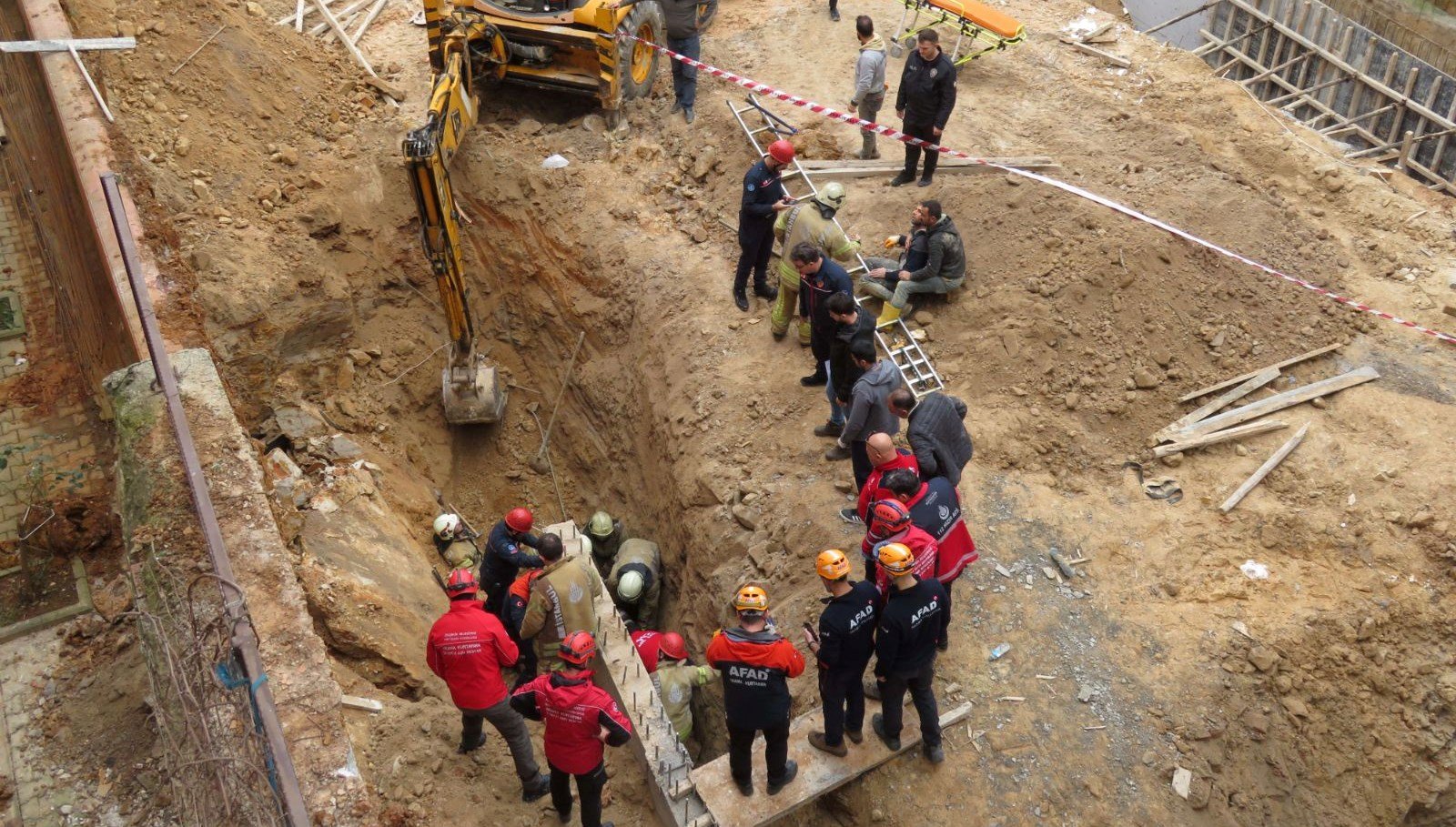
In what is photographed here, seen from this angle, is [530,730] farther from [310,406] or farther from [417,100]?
[417,100]

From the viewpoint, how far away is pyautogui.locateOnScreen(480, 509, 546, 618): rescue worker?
24.5 feet

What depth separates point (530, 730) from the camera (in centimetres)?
750

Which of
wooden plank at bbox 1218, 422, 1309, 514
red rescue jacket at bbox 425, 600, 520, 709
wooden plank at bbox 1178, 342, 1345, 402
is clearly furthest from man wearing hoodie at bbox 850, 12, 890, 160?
red rescue jacket at bbox 425, 600, 520, 709

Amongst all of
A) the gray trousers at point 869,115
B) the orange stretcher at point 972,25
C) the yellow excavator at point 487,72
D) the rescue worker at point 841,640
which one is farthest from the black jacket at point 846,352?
the orange stretcher at point 972,25

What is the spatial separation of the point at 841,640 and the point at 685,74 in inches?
316

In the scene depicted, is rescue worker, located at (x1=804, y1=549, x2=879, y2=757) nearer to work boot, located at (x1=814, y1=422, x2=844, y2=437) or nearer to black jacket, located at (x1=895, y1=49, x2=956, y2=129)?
work boot, located at (x1=814, y1=422, x2=844, y2=437)

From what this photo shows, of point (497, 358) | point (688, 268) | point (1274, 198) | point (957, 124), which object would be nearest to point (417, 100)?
point (497, 358)

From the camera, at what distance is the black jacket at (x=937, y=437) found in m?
6.64

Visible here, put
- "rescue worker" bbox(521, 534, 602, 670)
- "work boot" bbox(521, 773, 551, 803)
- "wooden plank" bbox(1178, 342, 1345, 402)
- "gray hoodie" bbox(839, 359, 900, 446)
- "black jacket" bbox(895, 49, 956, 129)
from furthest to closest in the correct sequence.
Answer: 1. "black jacket" bbox(895, 49, 956, 129)
2. "wooden plank" bbox(1178, 342, 1345, 402)
3. "gray hoodie" bbox(839, 359, 900, 446)
4. "rescue worker" bbox(521, 534, 602, 670)
5. "work boot" bbox(521, 773, 551, 803)

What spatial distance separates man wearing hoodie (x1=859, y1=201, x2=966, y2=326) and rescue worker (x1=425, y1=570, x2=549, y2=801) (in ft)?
15.0

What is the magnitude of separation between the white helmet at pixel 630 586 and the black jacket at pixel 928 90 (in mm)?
5037

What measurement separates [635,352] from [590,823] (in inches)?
203

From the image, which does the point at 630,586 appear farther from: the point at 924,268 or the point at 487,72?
the point at 487,72

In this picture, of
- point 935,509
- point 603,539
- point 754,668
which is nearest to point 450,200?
point 603,539
